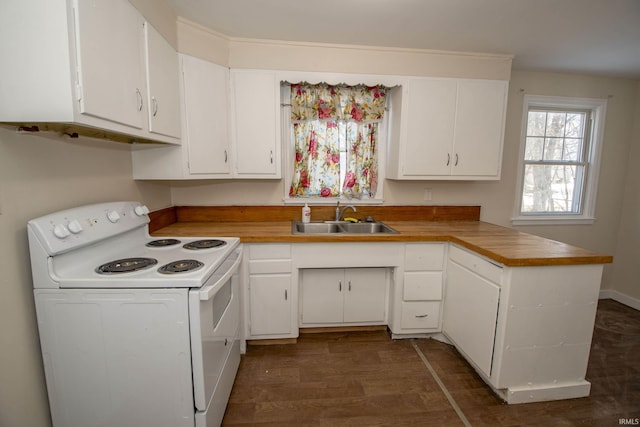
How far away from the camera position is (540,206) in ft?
10.2

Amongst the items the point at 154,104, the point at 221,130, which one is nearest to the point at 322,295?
the point at 221,130

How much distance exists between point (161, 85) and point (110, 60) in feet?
1.60

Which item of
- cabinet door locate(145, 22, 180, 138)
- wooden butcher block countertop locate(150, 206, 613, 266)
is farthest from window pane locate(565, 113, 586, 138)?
cabinet door locate(145, 22, 180, 138)

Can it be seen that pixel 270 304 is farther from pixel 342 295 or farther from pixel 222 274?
pixel 222 274

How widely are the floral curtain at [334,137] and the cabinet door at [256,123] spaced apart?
298mm

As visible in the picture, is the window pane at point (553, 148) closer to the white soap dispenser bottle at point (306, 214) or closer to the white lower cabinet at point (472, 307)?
the white lower cabinet at point (472, 307)

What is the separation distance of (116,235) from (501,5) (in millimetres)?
2596

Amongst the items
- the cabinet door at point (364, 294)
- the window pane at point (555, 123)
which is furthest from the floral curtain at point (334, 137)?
the window pane at point (555, 123)

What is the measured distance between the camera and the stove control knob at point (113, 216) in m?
1.51

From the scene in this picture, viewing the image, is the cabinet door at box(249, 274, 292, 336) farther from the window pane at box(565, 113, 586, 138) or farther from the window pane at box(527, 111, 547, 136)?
the window pane at box(565, 113, 586, 138)

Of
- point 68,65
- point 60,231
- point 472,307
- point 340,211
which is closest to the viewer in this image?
point 68,65

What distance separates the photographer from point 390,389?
71.6 inches

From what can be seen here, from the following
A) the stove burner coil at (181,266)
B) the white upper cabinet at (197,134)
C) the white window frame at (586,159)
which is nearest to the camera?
the stove burner coil at (181,266)

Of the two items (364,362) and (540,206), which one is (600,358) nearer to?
(540,206)
